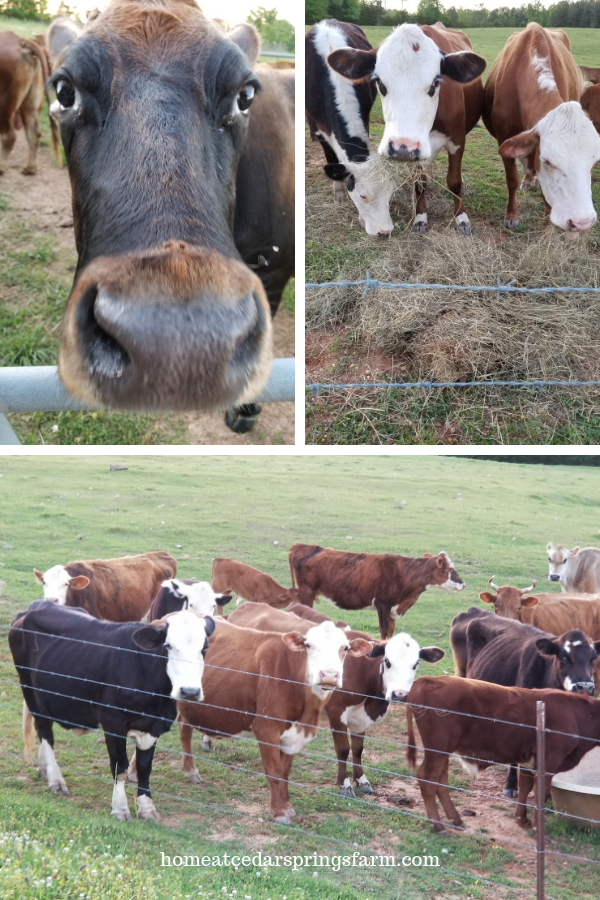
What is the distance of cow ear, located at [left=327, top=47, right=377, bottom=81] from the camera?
225 inches

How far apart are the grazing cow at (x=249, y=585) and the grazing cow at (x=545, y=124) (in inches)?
131

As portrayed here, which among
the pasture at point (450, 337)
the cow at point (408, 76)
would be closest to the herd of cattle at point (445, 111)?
the cow at point (408, 76)

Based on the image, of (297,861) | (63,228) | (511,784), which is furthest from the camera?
(63,228)

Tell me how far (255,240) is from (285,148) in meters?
0.62

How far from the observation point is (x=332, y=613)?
6547 mm

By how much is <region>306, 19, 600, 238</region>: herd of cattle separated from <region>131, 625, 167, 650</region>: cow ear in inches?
136

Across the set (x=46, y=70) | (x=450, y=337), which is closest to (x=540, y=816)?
(x=450, y=337)

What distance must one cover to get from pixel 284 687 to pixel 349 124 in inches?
165

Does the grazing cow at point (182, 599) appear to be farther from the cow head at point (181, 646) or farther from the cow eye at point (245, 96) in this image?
the cow eye at point (245, 96)

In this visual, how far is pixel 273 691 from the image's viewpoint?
428cm

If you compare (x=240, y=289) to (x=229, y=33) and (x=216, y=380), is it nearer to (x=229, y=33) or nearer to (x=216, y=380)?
(x=216, y=380)

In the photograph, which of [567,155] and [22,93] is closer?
[567,155]

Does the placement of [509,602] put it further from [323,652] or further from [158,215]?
[158,215]

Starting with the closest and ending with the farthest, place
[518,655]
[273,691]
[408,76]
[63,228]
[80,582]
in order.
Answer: [273,691]
[518,655]
[80,582]
[408,76]
[63,228]
